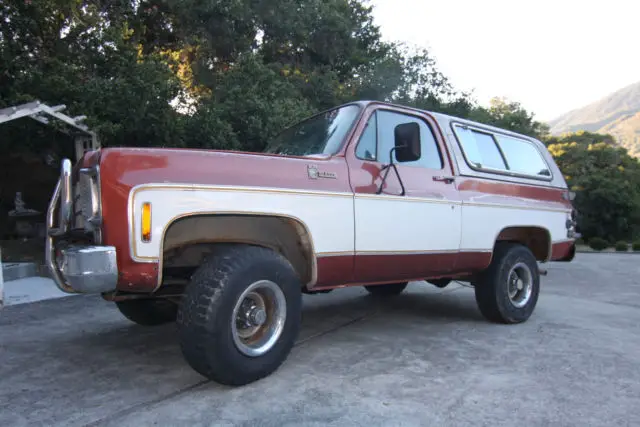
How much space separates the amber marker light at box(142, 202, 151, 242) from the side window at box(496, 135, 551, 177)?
12.9 feet

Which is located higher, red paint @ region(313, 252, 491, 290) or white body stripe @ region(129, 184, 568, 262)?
white body stripe @ region(129, 184, 568, 262)

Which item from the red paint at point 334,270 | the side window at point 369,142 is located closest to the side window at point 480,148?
the side window at point 369,142

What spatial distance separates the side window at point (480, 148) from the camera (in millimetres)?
4805

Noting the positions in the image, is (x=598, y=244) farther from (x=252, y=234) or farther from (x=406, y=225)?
(x=252, y=234)

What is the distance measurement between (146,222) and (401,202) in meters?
2.05

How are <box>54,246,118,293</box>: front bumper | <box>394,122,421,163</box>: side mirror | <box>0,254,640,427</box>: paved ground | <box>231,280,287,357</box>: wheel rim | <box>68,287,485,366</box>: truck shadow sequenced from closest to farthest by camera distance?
<box>54,246,118,293</box>: front bumper, <box>0,254,640,427</box>: paved ground, <box>231,280,287,357</box>: wheel rim, <box>394,122,421,163</box>: side mirror, <box>68,287,485,366</box>: truck shadow

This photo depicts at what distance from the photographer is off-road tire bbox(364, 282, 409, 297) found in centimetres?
645

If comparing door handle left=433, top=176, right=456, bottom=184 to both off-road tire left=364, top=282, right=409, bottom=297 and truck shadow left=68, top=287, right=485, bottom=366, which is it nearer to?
truck shadow left=68, top=287, right=485, bottom=366

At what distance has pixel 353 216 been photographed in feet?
12.0

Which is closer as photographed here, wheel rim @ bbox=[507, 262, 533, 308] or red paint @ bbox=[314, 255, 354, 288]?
red paint @ bbox=[314, 255, 354, 288]

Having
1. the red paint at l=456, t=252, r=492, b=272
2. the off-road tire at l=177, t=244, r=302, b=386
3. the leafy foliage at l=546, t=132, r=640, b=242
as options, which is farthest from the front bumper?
the leafy foliage at l=546, t=132, r=640, b=242

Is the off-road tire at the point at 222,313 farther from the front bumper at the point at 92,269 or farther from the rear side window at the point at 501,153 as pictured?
the rear side window at the point at 501,153

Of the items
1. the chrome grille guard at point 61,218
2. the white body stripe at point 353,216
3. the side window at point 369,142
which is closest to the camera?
the white body stripe at point 353,216

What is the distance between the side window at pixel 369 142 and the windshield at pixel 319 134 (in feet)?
0.46
